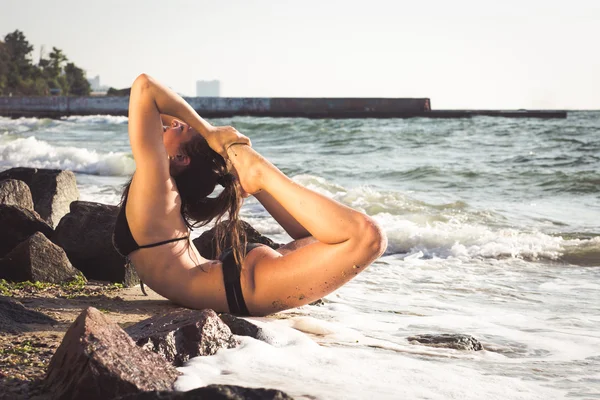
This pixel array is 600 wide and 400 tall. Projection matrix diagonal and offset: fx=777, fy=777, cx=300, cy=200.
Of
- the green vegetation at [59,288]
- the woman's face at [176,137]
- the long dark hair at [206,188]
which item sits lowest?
the green vegetation at [59,288]

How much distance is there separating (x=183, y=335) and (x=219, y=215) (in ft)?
3.24

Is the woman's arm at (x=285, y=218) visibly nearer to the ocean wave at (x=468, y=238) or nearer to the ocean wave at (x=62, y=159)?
the ocean wave at (x=468, y=238)

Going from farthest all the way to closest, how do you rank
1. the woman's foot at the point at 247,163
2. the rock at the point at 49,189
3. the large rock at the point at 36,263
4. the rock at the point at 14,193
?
the rock at the point at 49,189
the rock at the point at 14,193
the large rock at the point at 36,263
the woman's foot at the point at 247,163

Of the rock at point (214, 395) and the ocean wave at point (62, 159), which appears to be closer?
the rock at point (214, 395)

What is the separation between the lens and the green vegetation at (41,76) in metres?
57.8

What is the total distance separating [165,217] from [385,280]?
91.5 inches

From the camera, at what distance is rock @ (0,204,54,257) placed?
16.2 ft

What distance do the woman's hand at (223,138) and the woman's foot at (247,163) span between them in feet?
0.07

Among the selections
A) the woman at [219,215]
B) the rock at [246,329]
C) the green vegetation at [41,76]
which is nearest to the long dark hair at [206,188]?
the woman at [219,215]

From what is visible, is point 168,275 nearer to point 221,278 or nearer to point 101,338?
point 221,278

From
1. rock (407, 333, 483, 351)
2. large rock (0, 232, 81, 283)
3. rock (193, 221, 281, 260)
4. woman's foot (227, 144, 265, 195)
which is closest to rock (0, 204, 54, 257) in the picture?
large rock (0, 232, 81, 283)

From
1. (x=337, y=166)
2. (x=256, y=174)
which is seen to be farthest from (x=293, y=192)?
(x=337, y=166)

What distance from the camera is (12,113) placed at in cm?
4581

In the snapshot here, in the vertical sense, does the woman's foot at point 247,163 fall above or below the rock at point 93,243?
above
